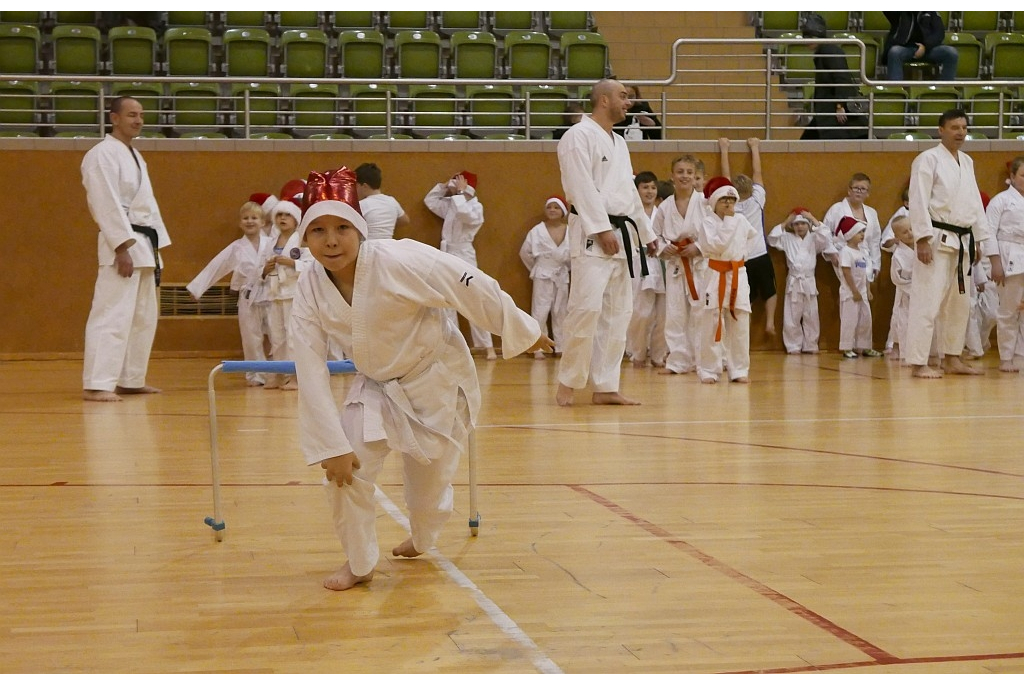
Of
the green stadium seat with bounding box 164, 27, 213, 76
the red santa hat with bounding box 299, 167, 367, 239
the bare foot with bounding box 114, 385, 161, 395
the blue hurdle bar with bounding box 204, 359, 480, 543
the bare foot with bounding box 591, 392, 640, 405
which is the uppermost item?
the green stadium seat with bounding box 164, 27, 213, 76

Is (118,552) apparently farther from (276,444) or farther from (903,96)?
(903,96)

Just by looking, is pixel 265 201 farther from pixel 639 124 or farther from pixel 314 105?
pixel 639 124

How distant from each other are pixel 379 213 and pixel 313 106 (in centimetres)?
383

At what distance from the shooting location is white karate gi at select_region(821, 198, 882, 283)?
1144 cm

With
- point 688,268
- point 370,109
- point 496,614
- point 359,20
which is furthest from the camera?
point 359,20

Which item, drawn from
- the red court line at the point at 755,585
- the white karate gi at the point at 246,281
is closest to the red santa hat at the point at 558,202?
the white karate gi at the point at 246,281

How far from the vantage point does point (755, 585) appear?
3225mm

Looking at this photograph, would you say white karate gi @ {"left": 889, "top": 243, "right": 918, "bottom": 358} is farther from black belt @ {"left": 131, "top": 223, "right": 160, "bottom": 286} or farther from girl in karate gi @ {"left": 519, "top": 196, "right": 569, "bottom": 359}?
black belt @ {"left": 131, "top": 223, "right": 160, "bottom": 286}

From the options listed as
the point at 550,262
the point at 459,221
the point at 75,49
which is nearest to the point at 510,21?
the point at 459,221

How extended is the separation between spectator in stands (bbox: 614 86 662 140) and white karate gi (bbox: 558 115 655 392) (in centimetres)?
440

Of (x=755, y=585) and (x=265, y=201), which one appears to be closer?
(x=755, y=585)

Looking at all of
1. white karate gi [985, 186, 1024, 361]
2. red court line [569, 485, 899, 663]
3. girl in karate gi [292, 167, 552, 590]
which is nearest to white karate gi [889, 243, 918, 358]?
white karate gi [985, 186, 1024, 361]

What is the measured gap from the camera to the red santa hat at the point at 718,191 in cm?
872

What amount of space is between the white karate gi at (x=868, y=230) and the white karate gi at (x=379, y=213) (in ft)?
14.6
